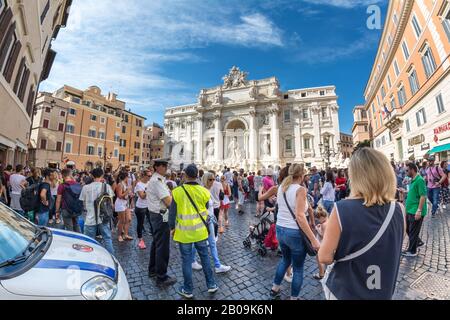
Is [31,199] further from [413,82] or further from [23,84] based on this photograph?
[413,82]

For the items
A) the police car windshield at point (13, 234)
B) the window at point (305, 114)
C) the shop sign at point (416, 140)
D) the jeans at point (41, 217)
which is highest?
the window at point (305, 114)

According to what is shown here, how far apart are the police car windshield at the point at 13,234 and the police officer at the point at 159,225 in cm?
150

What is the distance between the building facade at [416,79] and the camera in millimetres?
11508

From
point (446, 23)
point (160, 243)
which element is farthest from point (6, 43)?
point (446, 23)

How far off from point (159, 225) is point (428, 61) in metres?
19.5

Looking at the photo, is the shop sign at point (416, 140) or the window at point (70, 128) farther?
the window at point (70, 128)

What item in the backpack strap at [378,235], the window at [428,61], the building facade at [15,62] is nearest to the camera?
the backpack strap at [378,235]

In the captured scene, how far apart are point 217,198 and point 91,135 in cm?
3418

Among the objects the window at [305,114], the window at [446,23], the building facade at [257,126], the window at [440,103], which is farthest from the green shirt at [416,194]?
the window at [305,114]

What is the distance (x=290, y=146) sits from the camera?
3600 centimetres

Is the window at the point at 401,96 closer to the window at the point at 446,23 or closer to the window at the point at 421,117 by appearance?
the window at the point at 421,117
